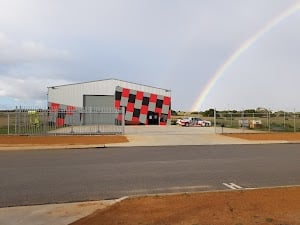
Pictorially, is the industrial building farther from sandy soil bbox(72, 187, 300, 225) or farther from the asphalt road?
sandy soil bbox(72, 187, 300, 225)

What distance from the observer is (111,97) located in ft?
187

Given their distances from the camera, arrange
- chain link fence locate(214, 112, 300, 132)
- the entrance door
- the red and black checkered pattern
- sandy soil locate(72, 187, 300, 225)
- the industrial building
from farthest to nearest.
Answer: the entrance door
the red and black checkered pattern
the industrial building
chain link fence locate(214, 112, 300, 132)
sandy soil locate(72, 187, 300, 225)

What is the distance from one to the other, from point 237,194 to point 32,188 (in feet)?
15.6

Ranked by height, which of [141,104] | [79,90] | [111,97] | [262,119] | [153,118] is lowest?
[262,119]

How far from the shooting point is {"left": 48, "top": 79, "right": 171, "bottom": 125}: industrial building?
184 feet

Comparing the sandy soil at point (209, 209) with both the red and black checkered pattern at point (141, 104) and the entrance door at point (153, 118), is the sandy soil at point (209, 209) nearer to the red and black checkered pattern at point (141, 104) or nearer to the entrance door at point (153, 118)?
the red and black checkered pattern at point (141, 104)

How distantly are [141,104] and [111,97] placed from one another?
14.2 ft

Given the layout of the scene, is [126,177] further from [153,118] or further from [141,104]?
[153,118]

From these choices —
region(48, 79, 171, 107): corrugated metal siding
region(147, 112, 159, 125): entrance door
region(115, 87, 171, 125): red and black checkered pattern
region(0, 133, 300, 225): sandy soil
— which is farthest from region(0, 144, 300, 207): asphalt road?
region(147, 112, 159, 125): entrance door

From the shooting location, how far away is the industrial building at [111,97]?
5616 cm

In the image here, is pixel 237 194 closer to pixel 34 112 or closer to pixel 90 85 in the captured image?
pixel 34 112

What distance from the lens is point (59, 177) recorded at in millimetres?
11633

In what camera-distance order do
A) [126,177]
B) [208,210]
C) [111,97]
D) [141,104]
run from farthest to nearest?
[141,104] < [111,97] < [126,177] < [208,210]

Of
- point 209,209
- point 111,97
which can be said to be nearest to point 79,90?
point 111,97
